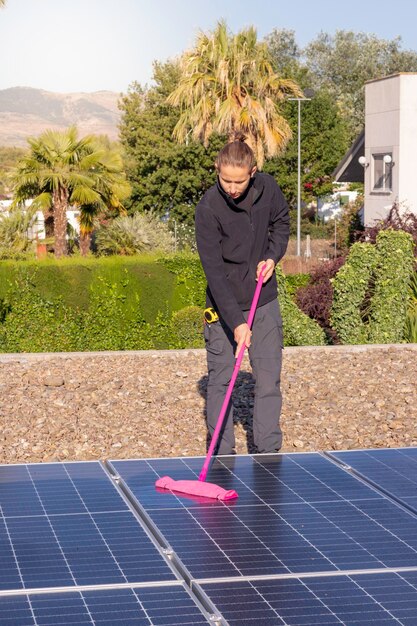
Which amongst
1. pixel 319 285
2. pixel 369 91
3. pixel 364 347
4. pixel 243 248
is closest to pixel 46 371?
pixel 364 347

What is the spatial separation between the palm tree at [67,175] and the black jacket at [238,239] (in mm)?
21851

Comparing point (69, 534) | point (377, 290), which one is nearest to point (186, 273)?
point (377, 290)

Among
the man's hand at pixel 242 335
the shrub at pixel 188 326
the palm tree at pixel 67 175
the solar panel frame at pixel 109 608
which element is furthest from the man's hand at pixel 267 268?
the palm tree at pixel 67 175

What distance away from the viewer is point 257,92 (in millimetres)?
31875

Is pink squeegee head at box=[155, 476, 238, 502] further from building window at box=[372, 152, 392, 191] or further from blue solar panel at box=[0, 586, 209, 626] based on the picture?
building window at box=[372, 152, 392, 191]

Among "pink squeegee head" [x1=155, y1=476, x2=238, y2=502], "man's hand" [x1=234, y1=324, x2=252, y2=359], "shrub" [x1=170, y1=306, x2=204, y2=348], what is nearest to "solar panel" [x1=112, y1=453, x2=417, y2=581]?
"pink squeegee head" [x1=155, y1=476, x2=238, y2=502]

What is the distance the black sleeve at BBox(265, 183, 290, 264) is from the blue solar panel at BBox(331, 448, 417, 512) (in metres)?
1.41

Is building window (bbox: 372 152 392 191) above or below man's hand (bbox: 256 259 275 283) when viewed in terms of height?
above

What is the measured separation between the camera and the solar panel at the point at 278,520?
3.09m

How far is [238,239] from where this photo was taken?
550 cm

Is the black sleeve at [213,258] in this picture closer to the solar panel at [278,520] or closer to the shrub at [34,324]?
the solar panel at [278,520]

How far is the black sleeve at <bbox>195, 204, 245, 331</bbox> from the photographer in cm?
536

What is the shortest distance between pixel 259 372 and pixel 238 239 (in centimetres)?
69

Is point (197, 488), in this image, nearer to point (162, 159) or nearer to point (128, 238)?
point (128, 238)
